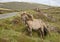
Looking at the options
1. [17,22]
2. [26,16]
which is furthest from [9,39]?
[17,22]

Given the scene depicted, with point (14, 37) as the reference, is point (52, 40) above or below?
below

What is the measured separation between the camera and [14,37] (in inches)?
735

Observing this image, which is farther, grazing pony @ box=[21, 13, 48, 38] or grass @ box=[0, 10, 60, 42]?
grazing pony @ box=[21, 13, 48, 38]

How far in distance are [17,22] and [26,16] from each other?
2.58 m

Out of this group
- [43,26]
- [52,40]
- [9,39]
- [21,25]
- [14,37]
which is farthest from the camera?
[21,25]

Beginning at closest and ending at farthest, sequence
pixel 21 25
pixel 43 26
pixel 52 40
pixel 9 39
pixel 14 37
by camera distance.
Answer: pixel 9 39
pixel 14 37
pixel 52 40
pixel 43 26
pixel 21 25

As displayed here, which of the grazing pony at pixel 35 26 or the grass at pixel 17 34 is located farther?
the grazing pony at pixel 35 26

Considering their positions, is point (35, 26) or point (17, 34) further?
point (35, 26)

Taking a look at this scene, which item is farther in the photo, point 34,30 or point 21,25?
point 21,25

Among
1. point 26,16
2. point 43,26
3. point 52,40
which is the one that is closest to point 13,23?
point 26,16

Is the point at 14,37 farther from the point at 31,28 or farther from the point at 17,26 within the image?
the point at 17,26

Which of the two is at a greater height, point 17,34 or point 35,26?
point 17,34

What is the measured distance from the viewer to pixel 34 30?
87.8 feet

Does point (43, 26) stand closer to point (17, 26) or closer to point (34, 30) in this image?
point (34, 30)
